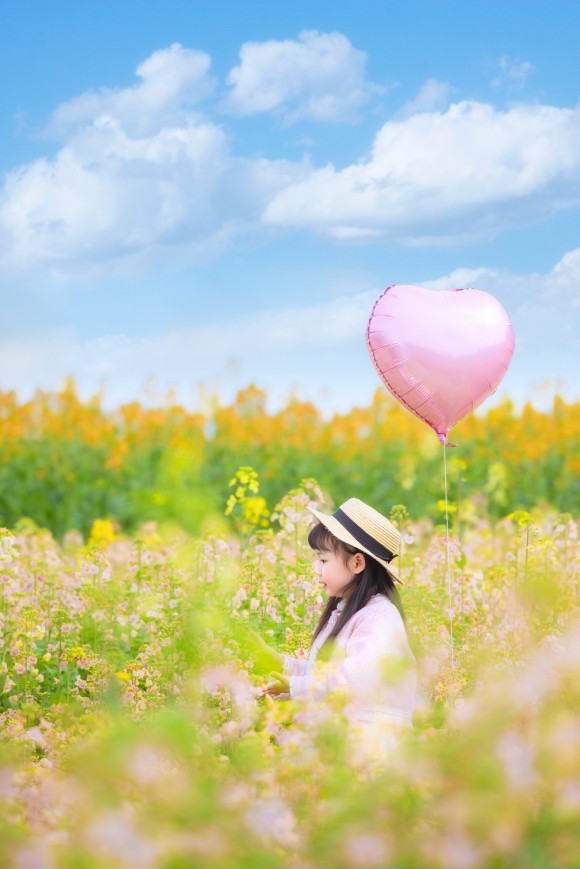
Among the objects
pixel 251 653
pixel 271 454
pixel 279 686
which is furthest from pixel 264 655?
pixel 271 454

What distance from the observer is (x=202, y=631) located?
354 cm

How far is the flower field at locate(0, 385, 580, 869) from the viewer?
1975 millimetres

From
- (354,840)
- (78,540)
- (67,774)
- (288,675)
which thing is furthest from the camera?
(78,540)

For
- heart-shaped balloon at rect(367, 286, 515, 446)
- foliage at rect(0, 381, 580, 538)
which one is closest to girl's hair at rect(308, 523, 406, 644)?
heart-shaped balloon at rect(367, 286, 515, 446)

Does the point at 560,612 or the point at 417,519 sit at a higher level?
the point at 417,519

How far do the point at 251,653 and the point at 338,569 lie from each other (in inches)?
23.8

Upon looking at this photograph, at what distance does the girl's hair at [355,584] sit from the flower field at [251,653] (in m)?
0.34

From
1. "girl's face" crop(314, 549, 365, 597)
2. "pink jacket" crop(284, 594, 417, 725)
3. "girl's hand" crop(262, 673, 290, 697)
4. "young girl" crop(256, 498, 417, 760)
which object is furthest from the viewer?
"girl's face" crop(314, 549, 365, 597)

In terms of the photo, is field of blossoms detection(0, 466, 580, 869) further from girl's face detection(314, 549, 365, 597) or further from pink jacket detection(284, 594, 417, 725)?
girl's face detection(314, 549, 365, 597)

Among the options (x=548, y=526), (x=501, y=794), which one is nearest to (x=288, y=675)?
(x=501, y=794)

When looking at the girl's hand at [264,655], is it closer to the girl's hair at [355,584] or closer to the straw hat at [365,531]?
the girl's hair at [355,584]

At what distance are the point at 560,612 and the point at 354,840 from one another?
10.8ft

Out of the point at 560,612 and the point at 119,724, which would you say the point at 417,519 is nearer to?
the point at 560,612

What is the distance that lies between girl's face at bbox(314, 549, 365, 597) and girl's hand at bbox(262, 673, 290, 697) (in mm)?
349
